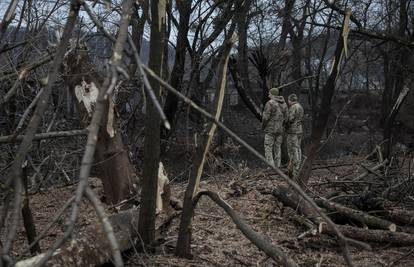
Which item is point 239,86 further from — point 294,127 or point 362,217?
point 362,217

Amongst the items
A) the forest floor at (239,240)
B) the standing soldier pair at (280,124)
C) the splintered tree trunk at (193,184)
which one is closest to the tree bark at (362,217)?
the forest floor at (239,240)

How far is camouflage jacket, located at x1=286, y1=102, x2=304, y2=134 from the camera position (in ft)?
34.5

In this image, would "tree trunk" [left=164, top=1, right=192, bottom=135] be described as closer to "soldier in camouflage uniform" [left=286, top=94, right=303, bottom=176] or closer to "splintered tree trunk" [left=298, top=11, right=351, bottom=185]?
"soldier in camouflage uniform" [left=286, top=94, right=303, bottom=176]

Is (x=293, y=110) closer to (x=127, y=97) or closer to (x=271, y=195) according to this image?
(x=127, y=97)

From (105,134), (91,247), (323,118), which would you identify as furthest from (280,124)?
(91,247)

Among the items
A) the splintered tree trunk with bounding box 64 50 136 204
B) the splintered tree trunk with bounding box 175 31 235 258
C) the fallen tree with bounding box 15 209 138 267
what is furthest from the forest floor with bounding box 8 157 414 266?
the splintered tree trunk with bounding box 64 50 136 204

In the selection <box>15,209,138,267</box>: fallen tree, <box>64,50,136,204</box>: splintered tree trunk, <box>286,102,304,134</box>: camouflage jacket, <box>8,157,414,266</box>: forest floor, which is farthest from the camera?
<box>286,102,304,134</box>: camouflage jacket

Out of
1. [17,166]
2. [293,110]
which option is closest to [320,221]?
[17,166]

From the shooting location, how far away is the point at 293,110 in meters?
10.5

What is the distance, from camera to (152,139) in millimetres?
3877

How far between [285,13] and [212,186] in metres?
7.85

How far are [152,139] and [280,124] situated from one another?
7.05 metres

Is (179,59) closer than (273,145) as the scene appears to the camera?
No

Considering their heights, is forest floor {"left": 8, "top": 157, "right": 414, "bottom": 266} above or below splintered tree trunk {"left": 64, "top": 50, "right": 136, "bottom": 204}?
below
